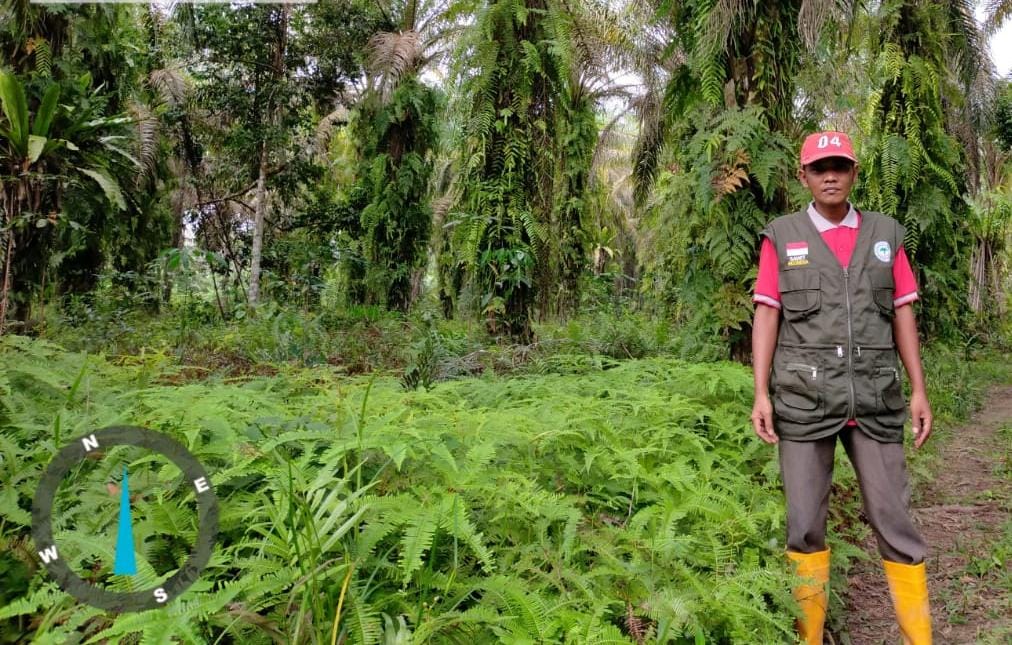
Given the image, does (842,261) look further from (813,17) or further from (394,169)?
(394,169)

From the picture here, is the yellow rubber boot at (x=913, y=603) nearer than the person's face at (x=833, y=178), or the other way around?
the yellow rubber boot at (x=913, y=603)

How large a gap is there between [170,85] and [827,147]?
12.8 m

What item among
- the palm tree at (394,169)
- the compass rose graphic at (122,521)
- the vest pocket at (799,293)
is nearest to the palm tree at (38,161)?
the palm tree at (394,169)

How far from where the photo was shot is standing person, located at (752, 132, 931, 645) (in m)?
2.54

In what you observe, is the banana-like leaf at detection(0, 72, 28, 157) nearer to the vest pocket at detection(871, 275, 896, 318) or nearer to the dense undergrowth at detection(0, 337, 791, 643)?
the dense undergrowth at detection(0, 337, 791, 643)

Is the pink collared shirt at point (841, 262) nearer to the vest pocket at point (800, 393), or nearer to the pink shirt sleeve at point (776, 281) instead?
the pink shirt sleeve at point (776, 281)

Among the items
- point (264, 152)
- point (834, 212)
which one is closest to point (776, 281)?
point (834, 212)

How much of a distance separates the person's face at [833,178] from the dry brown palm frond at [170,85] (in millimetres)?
12369

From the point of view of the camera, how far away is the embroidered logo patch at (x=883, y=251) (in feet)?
8.63

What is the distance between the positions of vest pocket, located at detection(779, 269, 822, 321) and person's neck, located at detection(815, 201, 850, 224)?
268mm

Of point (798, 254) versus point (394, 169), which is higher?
point (394, 169)

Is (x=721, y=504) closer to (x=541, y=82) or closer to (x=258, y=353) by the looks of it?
(x=258, y=353)

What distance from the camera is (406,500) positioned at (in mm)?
2283

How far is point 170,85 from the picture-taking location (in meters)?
12.2
